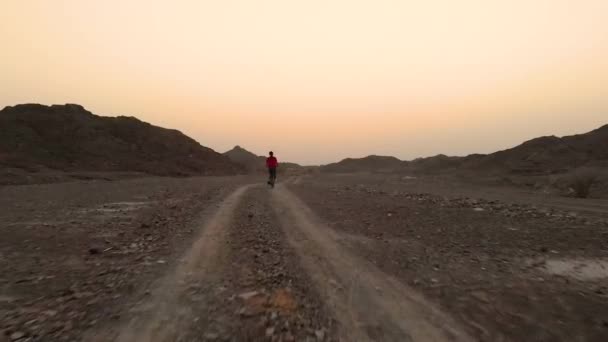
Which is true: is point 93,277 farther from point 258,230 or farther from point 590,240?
point 590,240

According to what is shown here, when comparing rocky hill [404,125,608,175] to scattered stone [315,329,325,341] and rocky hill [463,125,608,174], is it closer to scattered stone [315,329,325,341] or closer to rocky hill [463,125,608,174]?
rocky hill [463,125,608,174]

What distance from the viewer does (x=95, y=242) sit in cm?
795

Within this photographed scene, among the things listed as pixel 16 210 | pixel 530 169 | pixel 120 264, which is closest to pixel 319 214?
pixel 120 264

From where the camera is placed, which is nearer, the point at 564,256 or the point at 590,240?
the point at 564,256

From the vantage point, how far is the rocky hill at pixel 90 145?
54.7 metres

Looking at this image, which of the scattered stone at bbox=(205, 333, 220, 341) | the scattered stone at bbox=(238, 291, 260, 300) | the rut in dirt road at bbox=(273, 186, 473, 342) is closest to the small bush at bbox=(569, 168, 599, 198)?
the rut in dirt road at bbox=(273, 186, 473, 342)

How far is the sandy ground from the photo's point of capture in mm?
3867

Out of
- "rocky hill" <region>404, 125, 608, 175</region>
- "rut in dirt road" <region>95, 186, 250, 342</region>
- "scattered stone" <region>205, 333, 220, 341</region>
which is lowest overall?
"scattered stone" <region>205, 333, 220, 341</region>

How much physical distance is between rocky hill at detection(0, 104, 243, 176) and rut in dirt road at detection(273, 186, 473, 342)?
181ft

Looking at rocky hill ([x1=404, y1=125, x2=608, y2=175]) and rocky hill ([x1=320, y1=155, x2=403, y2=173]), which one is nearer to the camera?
rocky hill ([x1=404, y1=125, x2=608, y2=175])

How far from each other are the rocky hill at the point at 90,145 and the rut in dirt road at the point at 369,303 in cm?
5528

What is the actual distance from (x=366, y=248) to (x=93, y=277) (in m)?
6.01

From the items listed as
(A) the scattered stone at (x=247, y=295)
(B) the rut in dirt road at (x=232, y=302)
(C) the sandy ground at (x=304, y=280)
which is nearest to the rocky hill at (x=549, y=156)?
(C) the sandy ground at (x=304, y=280)

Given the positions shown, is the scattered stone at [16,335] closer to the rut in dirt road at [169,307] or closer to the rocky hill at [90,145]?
the rut in dirt road at [169,307]
